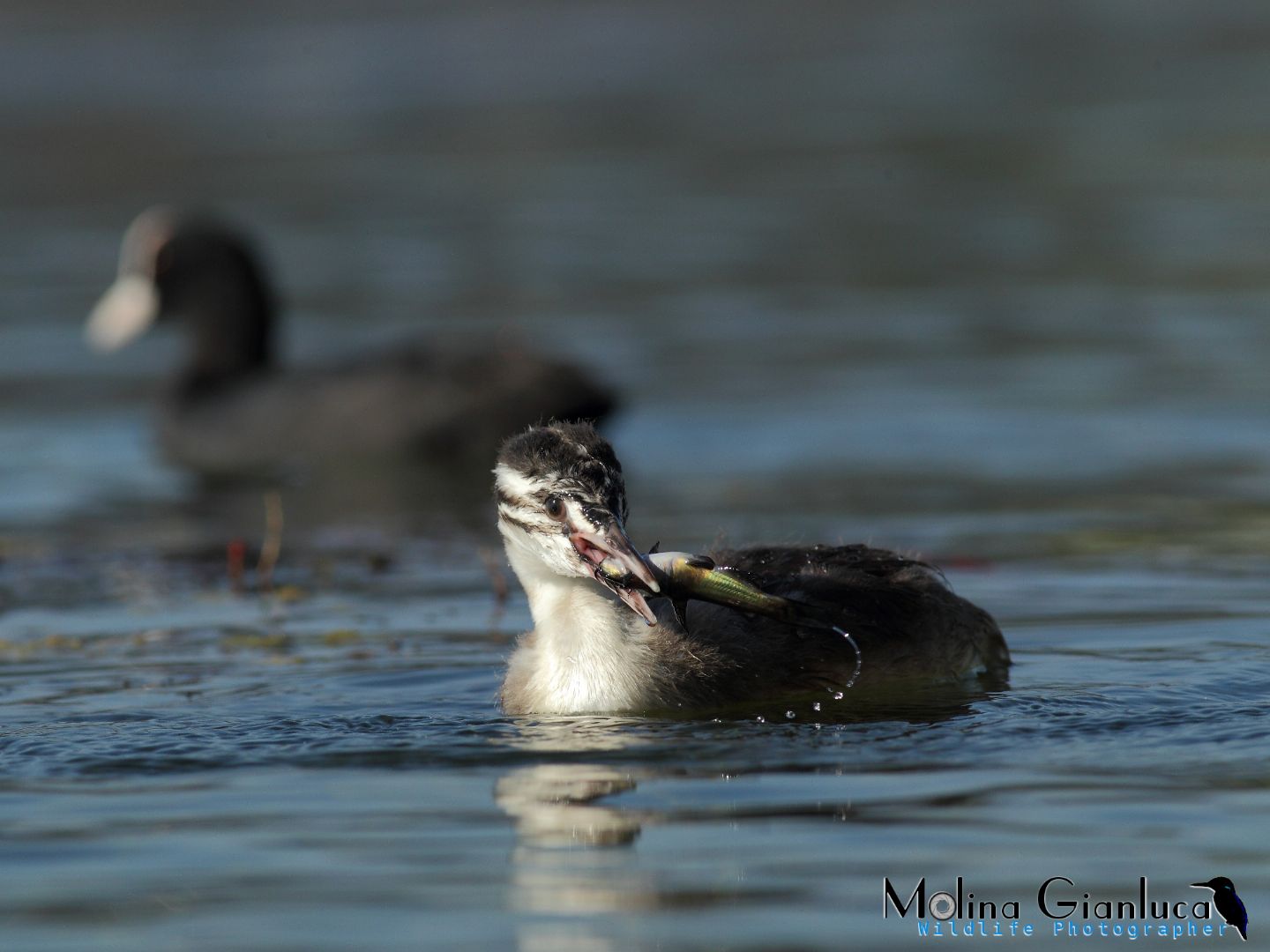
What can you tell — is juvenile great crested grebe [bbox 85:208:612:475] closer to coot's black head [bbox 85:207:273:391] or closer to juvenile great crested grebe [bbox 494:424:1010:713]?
coot's black head [bbox 85:207:273:391]

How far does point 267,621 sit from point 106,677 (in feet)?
4.69

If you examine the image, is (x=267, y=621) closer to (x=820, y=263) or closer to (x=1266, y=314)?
(x=1266, y=314)

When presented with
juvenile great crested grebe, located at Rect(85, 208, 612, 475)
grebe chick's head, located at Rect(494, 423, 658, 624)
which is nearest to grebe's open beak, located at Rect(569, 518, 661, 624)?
grebe chick's head, located at Rect(494, 423, 658, 624)

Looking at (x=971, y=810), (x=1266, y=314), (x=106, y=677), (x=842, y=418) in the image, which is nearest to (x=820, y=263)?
(x=1266, y=314)

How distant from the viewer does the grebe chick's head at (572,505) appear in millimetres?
8312

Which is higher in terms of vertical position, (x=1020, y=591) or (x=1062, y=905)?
(x=1020, y=591)

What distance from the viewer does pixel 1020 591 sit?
38.1ft

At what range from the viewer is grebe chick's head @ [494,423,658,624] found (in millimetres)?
8312

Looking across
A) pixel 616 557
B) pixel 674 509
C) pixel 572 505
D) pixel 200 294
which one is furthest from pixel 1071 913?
pixel 200 294

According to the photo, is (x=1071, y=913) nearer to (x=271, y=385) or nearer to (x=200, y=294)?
(x=271, y=385)

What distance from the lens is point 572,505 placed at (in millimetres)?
8344

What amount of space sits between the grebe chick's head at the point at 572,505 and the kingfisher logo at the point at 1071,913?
2109 millimetres

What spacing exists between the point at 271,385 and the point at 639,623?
9929 millimetres

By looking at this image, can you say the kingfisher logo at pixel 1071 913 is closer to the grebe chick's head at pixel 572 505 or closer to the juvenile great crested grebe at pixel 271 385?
the grebe chick's head at pixel 572 505
